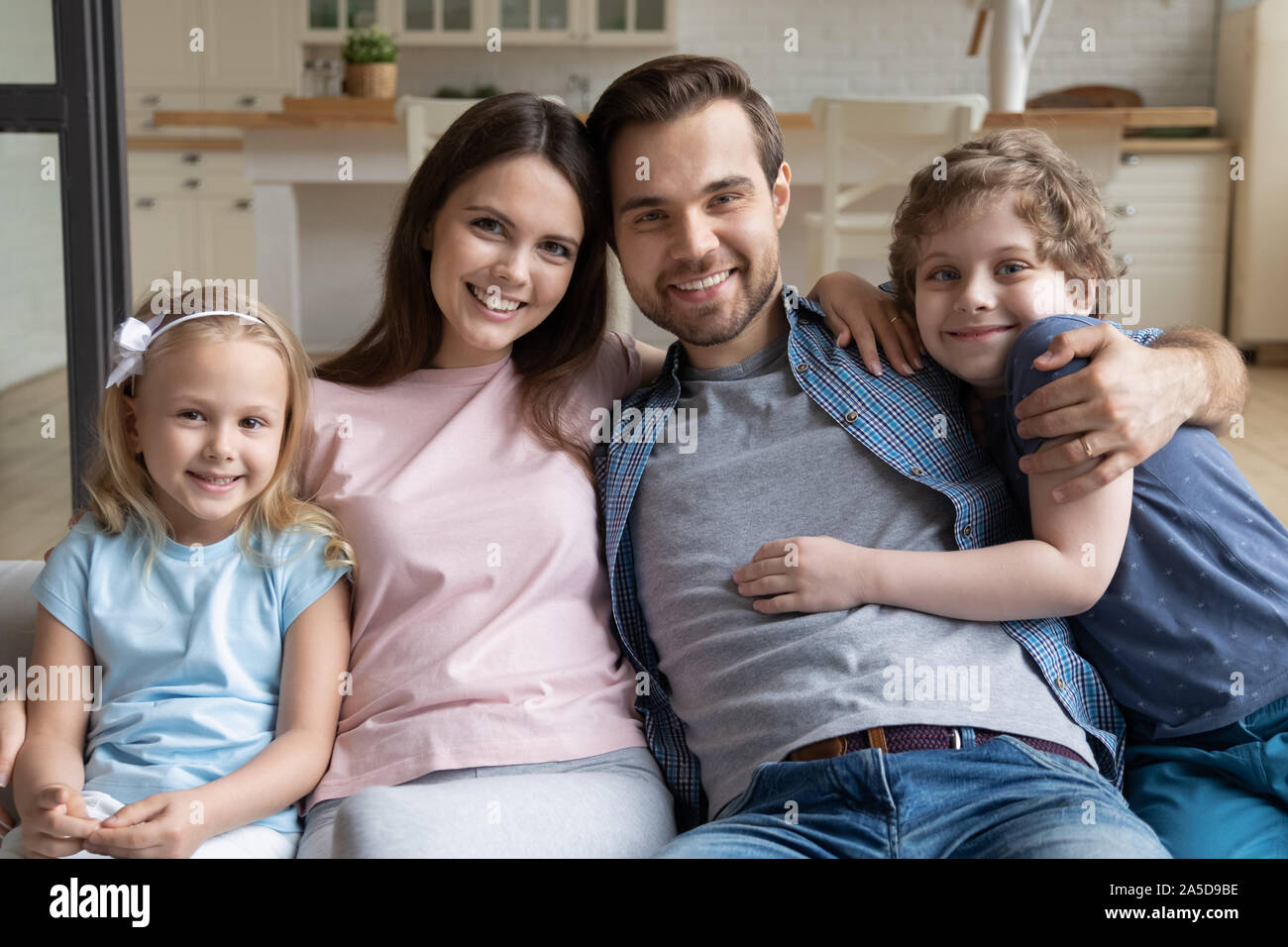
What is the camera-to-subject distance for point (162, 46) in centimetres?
560

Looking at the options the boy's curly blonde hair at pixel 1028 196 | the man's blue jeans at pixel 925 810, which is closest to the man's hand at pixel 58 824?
the man's blue jeans at pixel 925 810

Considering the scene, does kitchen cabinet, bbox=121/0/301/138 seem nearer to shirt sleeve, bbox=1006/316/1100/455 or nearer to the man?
the man

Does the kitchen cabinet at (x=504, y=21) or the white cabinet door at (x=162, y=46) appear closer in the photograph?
the white cabinet door at (x=162, y=46)

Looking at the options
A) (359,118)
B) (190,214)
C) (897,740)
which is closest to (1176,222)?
(359,118)

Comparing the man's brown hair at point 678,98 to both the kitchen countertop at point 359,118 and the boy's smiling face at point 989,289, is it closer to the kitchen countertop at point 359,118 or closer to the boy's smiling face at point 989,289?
the boy's smiling face at point 989,289

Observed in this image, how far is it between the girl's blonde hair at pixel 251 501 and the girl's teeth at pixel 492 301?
0.65 ft

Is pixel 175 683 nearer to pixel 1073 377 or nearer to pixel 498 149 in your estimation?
pixel 498 149

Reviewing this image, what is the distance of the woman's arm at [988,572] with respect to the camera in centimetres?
115

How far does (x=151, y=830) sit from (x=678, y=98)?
35.1 inches

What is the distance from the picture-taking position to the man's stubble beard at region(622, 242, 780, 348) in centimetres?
135

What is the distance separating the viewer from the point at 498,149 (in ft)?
4.37
